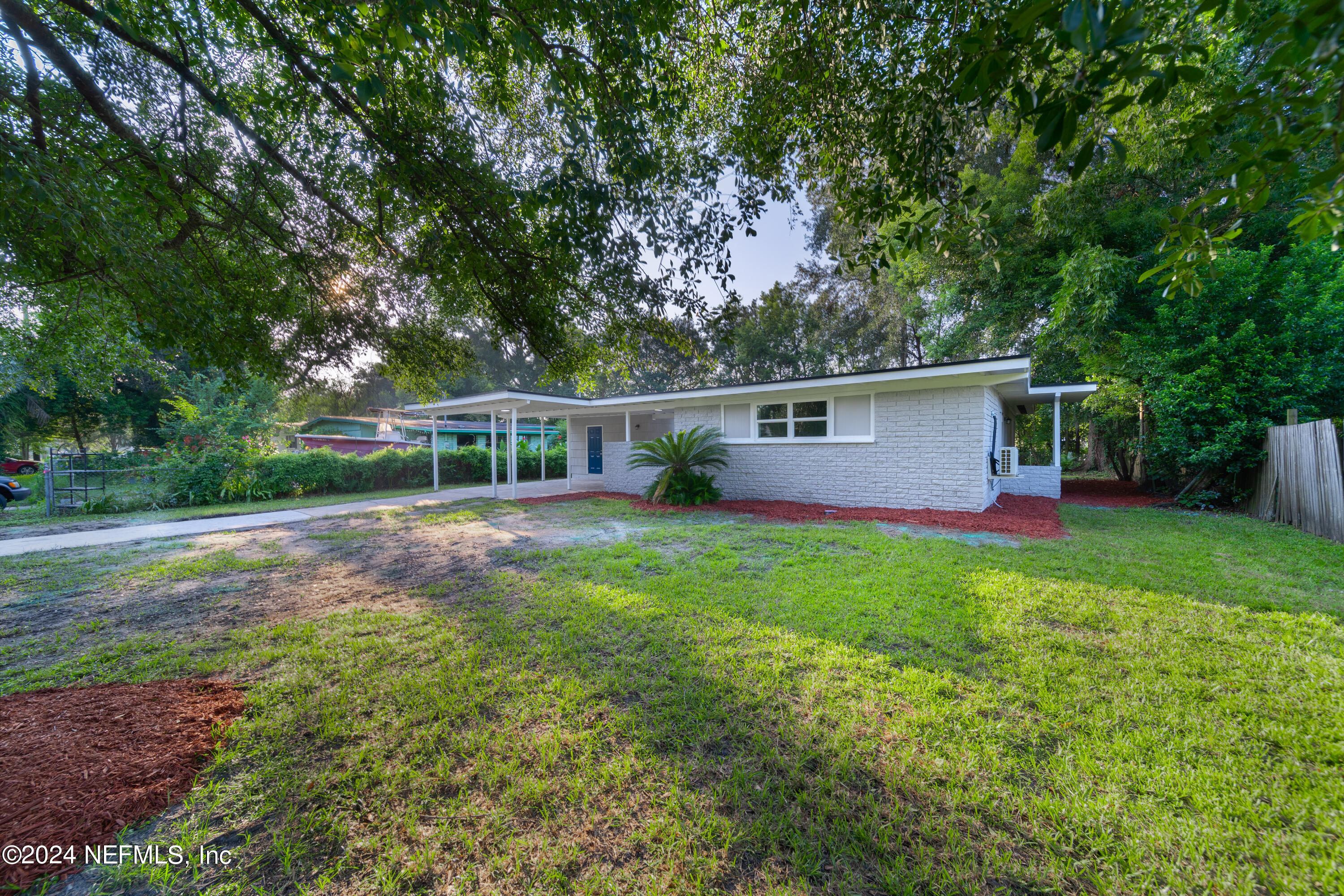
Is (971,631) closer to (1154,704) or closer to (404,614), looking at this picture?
(1154,704)

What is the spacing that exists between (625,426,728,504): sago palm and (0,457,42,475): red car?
2917cm

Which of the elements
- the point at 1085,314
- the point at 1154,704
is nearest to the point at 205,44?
the point at 1154,704

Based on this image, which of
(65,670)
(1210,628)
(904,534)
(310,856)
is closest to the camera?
(310,856)

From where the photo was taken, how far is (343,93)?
11.9 ft

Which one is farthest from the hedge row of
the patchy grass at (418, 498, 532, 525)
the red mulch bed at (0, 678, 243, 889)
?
the red mulch bed at (0, 678, 243, 889)

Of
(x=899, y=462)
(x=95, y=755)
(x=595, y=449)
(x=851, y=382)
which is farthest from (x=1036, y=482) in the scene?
(x=95, y=755)

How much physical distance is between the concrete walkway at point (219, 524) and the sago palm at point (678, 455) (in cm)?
402

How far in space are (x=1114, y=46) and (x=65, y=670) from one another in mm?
5641

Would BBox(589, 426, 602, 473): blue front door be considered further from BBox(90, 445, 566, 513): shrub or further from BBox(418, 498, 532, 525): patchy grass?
BBox(418, 498, 532, 525): patchy grass

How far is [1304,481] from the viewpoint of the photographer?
21.9 feet

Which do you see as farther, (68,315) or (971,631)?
(68,315)

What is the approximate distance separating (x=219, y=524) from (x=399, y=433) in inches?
752

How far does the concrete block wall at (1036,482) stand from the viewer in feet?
36.7

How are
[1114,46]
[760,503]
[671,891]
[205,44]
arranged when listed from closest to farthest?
[1114,46] < [671,891] < [205,44] < [760,503]
